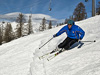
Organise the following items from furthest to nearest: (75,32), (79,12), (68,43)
Result: (79,12), (75,32), (68,43)

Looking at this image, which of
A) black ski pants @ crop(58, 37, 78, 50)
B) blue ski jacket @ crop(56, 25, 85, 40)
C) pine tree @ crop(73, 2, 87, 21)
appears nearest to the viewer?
black ski pants @ crop(58, 37, 78, 50)

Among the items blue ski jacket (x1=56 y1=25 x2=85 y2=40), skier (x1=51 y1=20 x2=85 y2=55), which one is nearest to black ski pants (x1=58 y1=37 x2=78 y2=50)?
skier (x1=51 y1=20 x2=85 y2=55)

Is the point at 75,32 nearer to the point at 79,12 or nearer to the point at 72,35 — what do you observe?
the point at 72,35

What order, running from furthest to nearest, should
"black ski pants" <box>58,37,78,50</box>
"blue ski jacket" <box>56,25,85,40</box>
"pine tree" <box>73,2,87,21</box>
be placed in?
"pine tree" <box>73,2,87,21</box> → "blue ski jacket" <box>56,25,85,40</box> → "black ski pants" <box>58,37,78,50</box>

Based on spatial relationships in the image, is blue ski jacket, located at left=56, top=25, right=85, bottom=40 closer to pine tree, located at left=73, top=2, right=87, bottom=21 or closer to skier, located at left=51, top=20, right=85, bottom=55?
skier, located at left=51, top=20, right=85, bottom=55

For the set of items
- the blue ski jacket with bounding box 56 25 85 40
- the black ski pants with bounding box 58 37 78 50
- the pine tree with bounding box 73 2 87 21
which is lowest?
the black ski pants with bounding box 58 37 78 50

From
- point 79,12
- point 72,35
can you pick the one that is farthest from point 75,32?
point 79,12

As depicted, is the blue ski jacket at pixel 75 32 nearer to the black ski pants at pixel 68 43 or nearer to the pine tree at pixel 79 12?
the black ski pants at pixel 68 43

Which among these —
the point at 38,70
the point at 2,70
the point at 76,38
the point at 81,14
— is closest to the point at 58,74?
the point at 38,70

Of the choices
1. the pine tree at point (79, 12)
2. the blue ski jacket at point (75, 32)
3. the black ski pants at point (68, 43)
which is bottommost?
the black ski pants at point (68, 43)

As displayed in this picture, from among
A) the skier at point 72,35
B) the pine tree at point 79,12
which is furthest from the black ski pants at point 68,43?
the pine tree at point 79,12

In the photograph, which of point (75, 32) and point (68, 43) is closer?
point (68, 43)

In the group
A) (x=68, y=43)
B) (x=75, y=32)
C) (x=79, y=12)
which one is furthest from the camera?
(x=79, y=12)

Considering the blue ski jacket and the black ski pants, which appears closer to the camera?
the black ski pants
